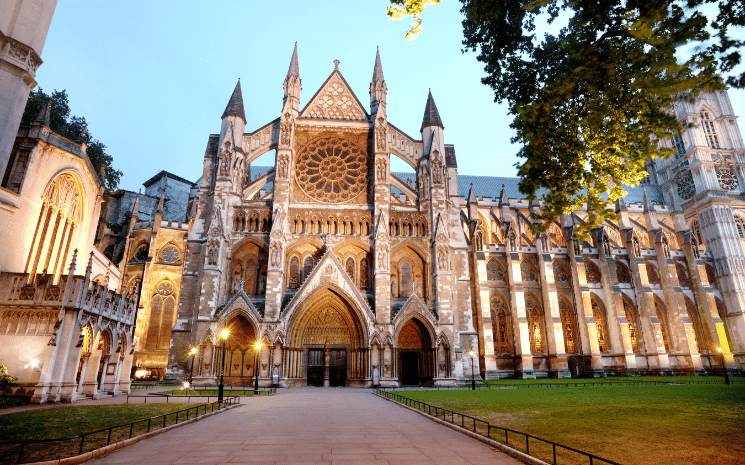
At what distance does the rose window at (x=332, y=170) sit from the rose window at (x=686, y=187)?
43.7 m

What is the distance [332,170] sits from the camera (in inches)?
1272

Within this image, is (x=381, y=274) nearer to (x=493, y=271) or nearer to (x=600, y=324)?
(x=493, y=271)

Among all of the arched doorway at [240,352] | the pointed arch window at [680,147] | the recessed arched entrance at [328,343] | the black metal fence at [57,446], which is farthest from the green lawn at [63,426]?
the pointed arch window at [680,147]

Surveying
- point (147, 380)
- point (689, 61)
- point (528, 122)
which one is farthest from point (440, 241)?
point (147, 380)

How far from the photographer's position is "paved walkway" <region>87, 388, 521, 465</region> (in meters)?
6.45

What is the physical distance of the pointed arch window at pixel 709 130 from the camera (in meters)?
51.3

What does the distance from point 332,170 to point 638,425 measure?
26.6 metres

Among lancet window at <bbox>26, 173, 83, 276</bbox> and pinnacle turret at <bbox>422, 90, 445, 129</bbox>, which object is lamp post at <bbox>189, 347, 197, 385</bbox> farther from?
pinnacle turret at <bbox>422, 90, 445, 129</bbox>

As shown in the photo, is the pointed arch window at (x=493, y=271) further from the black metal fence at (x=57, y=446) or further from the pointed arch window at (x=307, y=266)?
the black metal fence at (x=57, y=446)

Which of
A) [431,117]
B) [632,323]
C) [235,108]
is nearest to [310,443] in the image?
[235,108]

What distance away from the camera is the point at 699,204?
4803 centimetres

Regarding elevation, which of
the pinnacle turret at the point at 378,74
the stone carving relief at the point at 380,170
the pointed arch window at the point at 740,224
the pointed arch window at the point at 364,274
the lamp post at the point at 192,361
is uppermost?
the pinnacle turret at the point at 378,74

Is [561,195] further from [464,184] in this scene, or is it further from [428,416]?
[464,184]

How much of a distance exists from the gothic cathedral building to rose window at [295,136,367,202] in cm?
12
